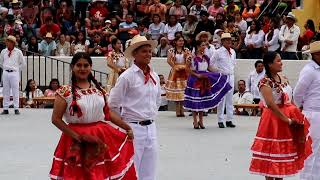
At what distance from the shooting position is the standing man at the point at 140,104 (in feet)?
30.1

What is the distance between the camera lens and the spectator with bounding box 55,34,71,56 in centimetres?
2616

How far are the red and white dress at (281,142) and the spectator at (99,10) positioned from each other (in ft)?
59.7

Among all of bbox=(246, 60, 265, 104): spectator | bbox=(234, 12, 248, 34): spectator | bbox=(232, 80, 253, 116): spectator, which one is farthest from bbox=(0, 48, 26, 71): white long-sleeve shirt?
bbox=(234, 12, 248, 34): spectator

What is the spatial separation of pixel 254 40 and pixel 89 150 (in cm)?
1607

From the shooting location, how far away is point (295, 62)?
2312 centimetres

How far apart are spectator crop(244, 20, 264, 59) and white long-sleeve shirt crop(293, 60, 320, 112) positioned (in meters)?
13.7

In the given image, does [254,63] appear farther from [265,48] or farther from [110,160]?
[110,160]

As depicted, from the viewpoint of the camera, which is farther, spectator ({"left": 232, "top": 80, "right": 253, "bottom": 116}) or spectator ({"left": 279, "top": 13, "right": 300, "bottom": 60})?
spectator ({"left": 279, "top": 13, "right": 300, "bottom": 60})

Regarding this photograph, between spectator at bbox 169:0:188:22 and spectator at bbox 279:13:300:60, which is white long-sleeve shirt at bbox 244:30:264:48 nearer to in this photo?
spectator at bbox 279:13:300:60

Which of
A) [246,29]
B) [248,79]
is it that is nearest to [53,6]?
[246,29]

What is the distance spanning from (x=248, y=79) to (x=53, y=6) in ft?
30.7

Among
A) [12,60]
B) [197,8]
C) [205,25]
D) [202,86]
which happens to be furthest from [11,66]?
[197,8]

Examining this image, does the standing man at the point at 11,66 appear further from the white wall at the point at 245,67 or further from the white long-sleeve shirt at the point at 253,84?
the white long-sleeve shirt at the point at 253,84

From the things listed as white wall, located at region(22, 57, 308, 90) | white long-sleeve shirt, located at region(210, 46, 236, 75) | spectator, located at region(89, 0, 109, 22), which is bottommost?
A: white wall, located at region(22, 57, 308, 90)
